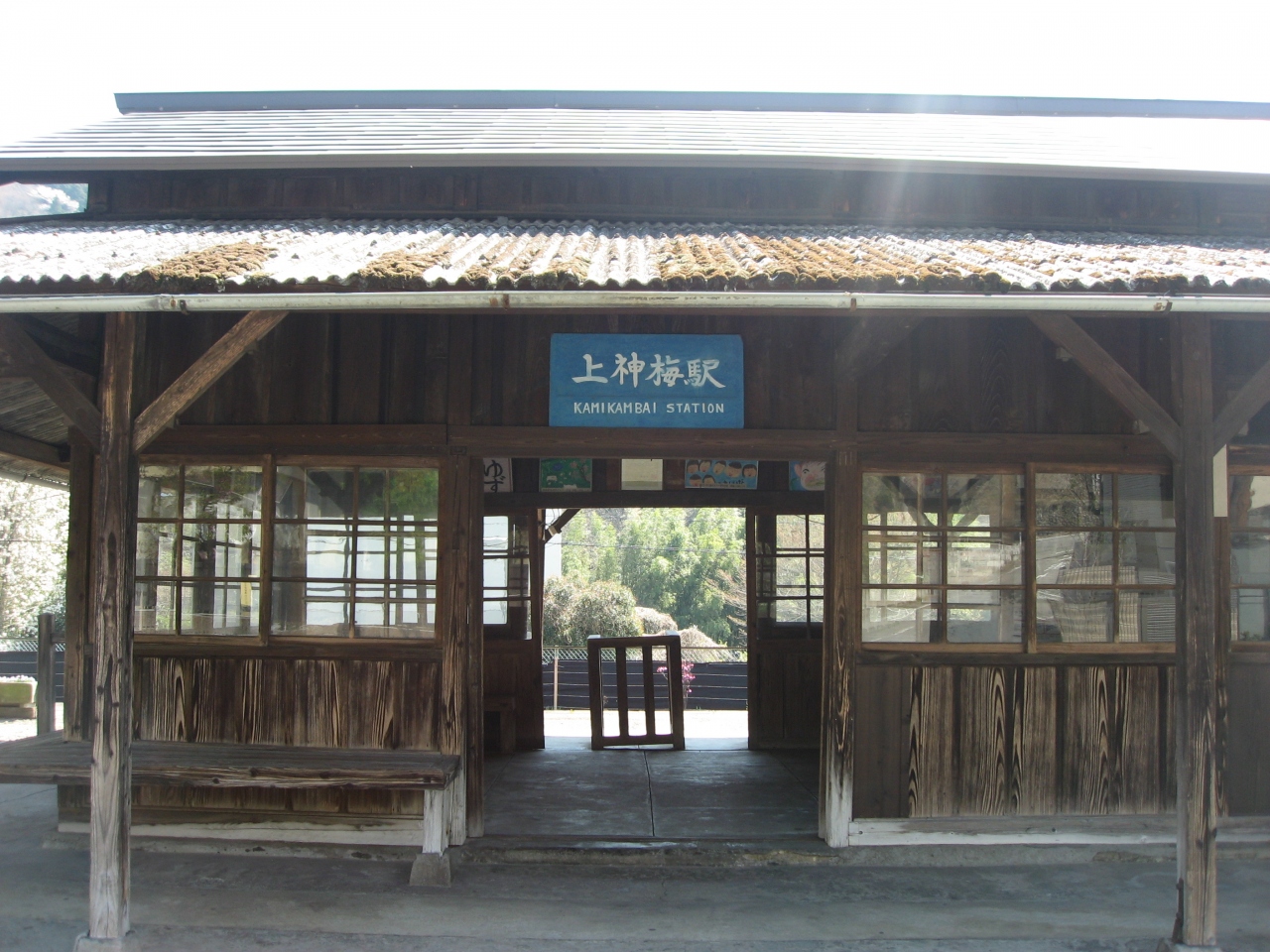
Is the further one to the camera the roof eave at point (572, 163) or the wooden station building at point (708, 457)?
the roof eave at point (572, 163)

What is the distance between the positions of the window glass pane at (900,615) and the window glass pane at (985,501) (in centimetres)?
49

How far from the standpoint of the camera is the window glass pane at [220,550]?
19.5 ft

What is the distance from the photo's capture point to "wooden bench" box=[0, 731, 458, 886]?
5.25m

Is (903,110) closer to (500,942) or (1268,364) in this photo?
(1268,364)

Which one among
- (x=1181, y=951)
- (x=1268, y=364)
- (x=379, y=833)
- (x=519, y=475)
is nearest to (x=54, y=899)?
(x=379, y=833)

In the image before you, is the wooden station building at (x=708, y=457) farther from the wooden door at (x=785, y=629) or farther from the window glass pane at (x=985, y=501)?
the wooden door at (x=785, y=629)

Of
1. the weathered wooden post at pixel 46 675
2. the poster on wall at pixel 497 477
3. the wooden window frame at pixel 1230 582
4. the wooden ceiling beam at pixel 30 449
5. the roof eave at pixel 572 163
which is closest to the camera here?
the wooden window frame at pixel 1230 582

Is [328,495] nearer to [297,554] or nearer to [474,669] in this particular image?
[297,554]

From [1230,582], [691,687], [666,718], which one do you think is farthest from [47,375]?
[691,687]

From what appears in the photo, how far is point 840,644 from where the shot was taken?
576cm

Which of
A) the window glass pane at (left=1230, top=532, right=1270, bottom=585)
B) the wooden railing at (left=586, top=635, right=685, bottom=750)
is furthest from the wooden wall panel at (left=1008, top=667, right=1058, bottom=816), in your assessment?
the wooden railing at (left=586, top=635, right=685, bottom=750)

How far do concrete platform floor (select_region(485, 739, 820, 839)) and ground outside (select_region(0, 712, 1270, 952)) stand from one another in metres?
0.04

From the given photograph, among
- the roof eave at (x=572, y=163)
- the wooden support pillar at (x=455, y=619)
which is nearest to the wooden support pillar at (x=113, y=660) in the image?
the wooden support pillar at (x=455, y=619)

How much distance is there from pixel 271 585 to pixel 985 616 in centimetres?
427
